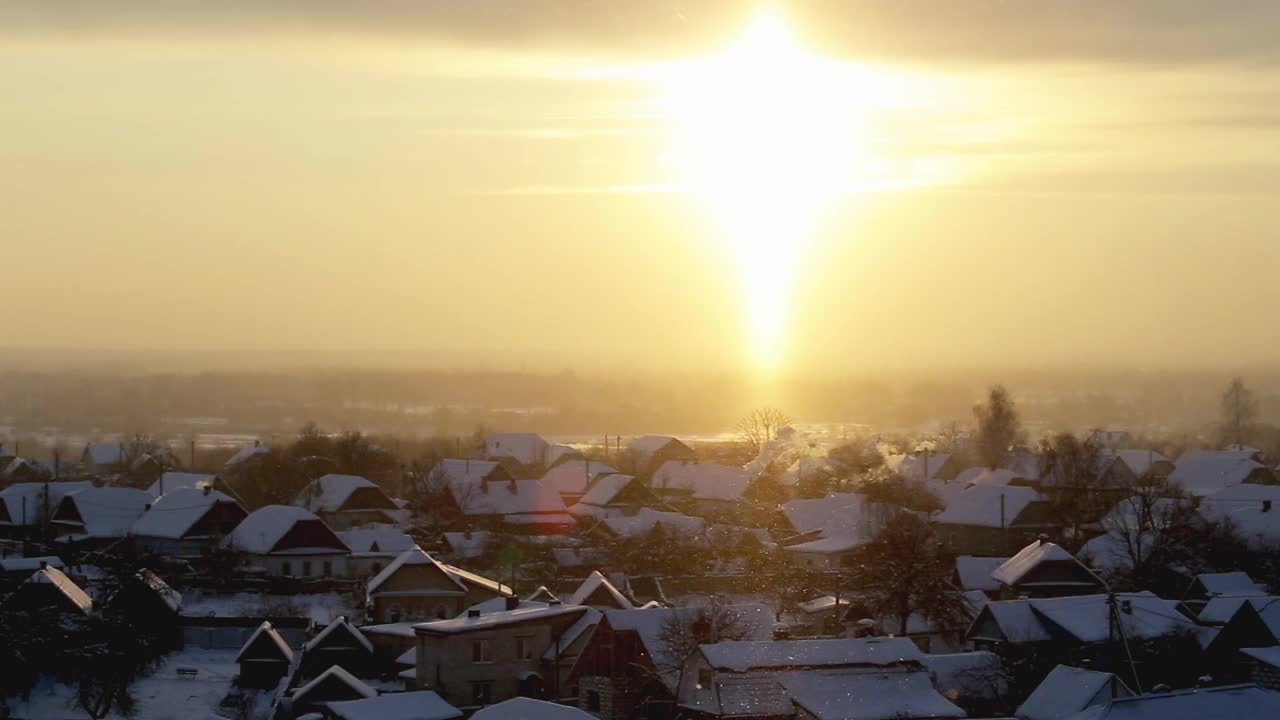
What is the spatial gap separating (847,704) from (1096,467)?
38.0 m

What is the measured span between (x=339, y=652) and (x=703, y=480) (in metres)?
34.1

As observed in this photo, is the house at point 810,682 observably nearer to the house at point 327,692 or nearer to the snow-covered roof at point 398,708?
the snow-covered roof at point 398,708

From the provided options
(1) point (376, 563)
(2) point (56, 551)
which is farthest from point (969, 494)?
(2) point (56, 551)

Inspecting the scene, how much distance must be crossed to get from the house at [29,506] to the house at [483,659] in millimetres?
27591

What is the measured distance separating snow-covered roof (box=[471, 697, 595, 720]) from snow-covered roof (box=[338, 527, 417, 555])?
71.9 feet

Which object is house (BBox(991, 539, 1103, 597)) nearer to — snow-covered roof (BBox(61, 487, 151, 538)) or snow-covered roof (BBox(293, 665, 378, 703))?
snow-covered roof (BBox(293, 665, 378, 703))

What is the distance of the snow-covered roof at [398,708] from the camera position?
25422mm

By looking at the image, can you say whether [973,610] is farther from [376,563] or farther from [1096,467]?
[1096,467]

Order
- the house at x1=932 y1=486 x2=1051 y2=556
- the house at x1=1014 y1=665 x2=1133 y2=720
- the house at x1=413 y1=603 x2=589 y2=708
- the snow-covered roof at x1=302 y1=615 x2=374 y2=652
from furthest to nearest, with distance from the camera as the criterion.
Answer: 1. the house at x1=932 y1=486 x2=1051 y2=556
2. the snow-covered roof at x1=302 y1=615 x2=374 y2=652
3. the house at x1=413 y1=603 x2=589 y2=708
4. the house at x1=1014 y1=665 x2=1133 y2=720

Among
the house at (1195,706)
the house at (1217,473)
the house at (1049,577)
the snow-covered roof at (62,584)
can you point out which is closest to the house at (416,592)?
the snow-covered roof at (62,584)

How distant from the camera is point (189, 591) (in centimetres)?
4062

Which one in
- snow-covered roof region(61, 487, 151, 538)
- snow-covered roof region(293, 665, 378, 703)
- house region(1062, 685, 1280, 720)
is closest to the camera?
house region(1062, 685, 1280, 720)

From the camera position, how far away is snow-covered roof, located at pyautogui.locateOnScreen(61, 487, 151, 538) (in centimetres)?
4959

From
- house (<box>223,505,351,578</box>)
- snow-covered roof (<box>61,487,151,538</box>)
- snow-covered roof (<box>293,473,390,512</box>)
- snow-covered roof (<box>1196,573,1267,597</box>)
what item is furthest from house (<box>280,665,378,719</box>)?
snow-covered roof (<box>293,473,390,512</box>)
